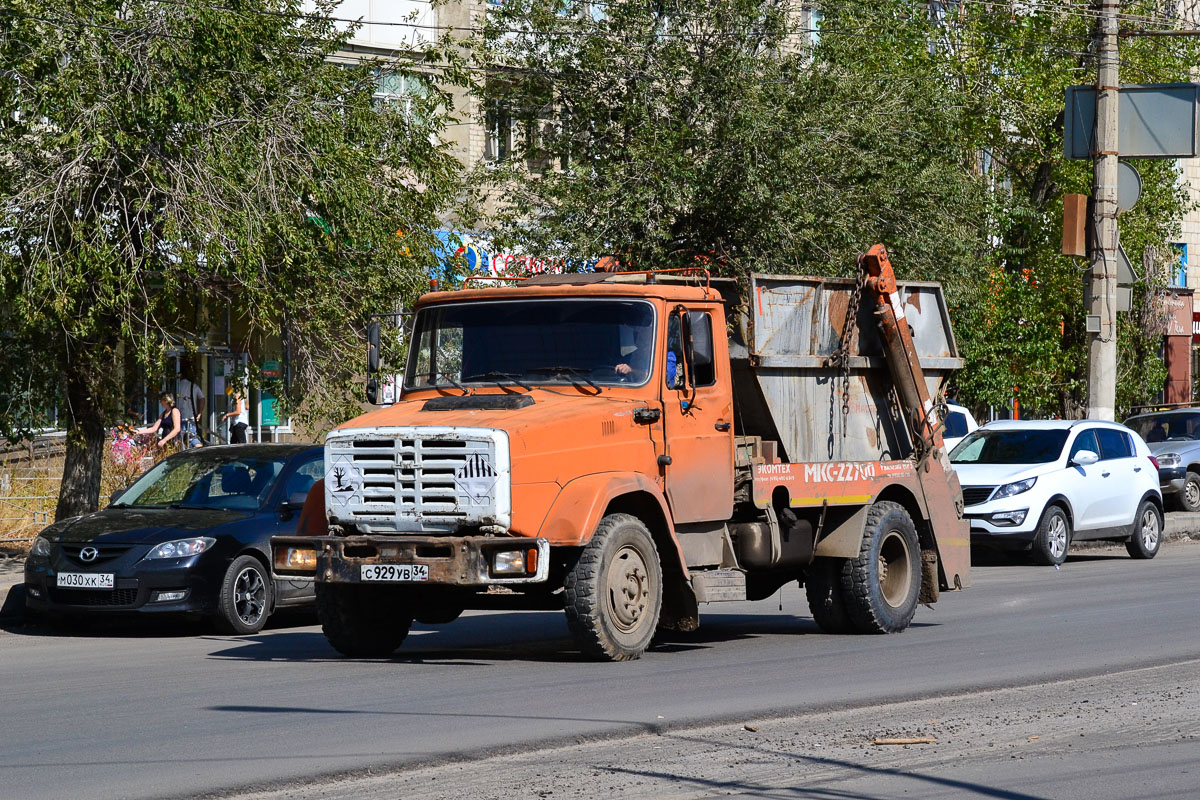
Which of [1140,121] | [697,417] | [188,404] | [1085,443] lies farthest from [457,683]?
[188,404]

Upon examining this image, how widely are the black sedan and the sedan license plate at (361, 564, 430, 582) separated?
2.47m

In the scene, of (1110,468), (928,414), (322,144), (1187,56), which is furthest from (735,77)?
(1187,56)

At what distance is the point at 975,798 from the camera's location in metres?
6.69

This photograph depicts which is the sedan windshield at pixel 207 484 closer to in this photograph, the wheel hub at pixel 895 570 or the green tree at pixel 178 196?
the green tree at pixel 178 196

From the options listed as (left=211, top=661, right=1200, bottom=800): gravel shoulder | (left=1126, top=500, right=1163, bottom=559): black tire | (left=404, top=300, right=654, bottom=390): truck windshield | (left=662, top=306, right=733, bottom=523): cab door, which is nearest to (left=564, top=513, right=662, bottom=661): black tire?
(left=662, top=306, right=733, bottom=523): cab door

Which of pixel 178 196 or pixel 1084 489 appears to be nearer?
pixel 178 196

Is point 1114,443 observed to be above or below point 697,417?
below

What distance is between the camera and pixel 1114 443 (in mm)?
21328

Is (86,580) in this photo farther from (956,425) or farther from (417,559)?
(956,425)

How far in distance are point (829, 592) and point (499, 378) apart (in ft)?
10.7

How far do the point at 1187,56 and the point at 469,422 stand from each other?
29.1 m

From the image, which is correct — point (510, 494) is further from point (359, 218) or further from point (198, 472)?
point (359, 218)

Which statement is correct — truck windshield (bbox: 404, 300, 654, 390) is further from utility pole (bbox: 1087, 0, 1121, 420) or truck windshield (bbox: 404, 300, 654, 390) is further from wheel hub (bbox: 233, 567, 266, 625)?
utility pole (bbox: 1087, 0, 1121, 420)

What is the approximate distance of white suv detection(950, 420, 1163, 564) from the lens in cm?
1931
